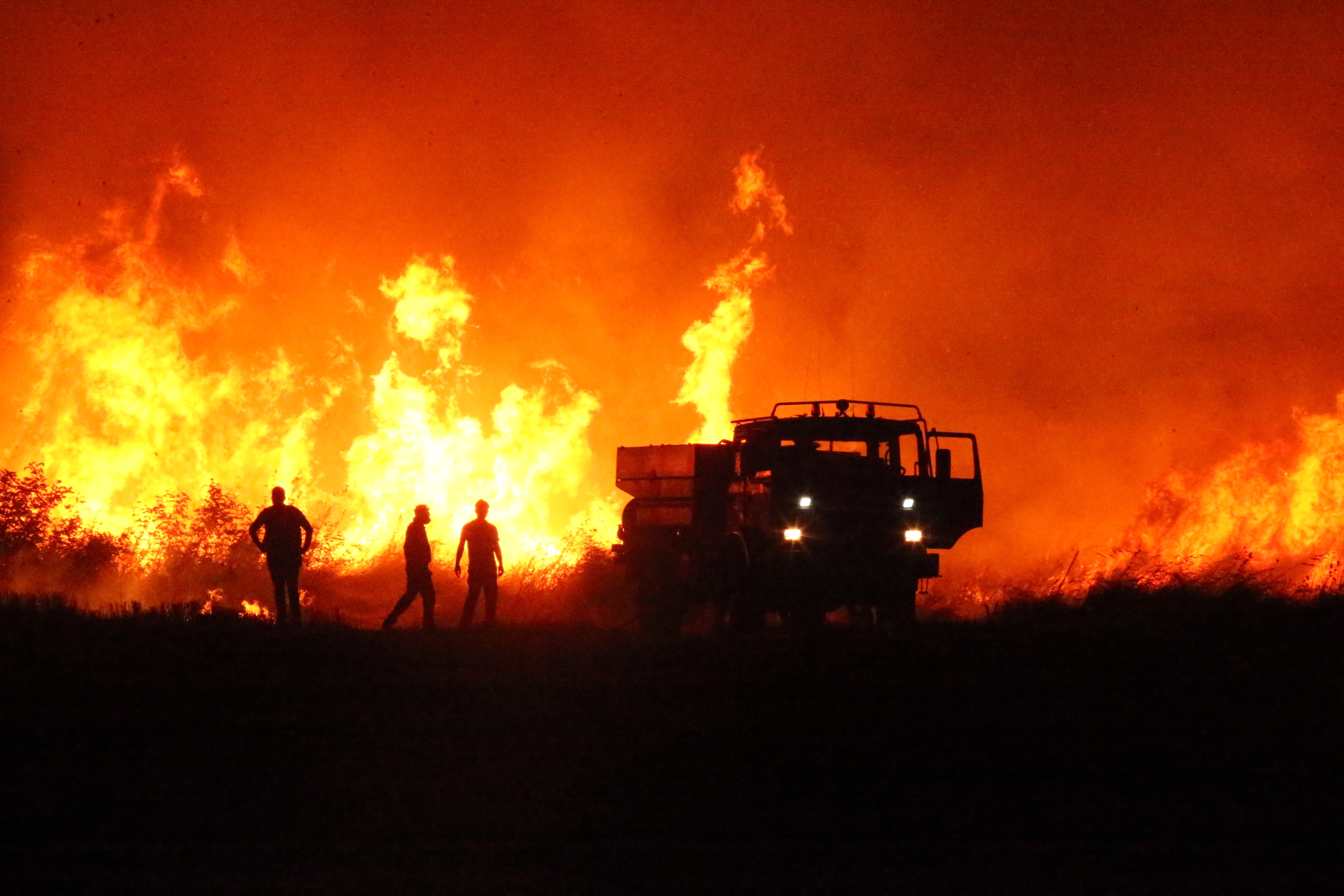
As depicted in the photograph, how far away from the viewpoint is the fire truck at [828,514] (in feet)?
64.5

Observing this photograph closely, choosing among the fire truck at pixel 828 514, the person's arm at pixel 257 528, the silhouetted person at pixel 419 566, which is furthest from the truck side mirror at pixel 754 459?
the person's arm at pixel 257 528

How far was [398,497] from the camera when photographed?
41.0m

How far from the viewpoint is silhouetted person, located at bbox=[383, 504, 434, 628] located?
819 inches

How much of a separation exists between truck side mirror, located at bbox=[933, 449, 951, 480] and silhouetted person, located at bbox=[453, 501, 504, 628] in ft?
19.4

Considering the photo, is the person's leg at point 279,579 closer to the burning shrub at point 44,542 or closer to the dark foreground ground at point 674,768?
the dark foreground ground at point 674,768

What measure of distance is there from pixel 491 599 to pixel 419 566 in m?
1.23

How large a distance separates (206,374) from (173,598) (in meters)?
10.3

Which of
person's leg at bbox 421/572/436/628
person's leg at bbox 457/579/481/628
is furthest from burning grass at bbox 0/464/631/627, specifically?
person's leg at bbox 421/572/436/628

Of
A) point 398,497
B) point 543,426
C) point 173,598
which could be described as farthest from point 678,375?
point 173,598

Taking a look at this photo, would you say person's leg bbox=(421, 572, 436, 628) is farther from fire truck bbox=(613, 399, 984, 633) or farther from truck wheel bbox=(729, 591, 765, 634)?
truck wheel bbox=(729, 591, 765, 634)

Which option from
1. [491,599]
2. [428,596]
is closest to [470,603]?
[491,599]

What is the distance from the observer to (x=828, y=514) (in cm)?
1966

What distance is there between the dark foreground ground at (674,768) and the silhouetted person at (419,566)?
5348mm

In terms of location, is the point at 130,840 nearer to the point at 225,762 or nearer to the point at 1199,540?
the point at 225,762
